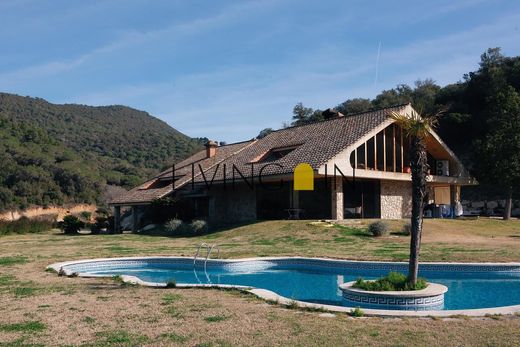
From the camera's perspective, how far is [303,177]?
2758 centimetres

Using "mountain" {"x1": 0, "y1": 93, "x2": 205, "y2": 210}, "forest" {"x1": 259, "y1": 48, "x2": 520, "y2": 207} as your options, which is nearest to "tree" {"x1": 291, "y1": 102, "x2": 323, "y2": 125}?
"forest" {"x1": 259, "y1": 48, "x2": 520, "y2": 207}

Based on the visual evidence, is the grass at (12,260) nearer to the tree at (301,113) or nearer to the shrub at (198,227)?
the shrub at (198,227)

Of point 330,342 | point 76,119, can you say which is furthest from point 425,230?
point 76,119

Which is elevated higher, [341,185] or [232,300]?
[341,185]

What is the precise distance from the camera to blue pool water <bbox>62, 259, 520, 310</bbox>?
38.7ft

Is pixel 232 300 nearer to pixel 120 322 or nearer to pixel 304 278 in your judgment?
pixel 120 322

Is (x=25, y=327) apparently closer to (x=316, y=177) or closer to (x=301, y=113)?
(x=316, y=177)

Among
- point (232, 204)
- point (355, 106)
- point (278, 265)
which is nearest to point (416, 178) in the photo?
point (278, 265)

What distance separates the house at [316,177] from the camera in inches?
1105

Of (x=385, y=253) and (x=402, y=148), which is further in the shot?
(x=402, y=148)

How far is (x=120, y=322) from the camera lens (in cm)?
780

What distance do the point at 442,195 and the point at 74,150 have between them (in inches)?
2185

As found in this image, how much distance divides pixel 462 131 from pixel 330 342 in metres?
51.3

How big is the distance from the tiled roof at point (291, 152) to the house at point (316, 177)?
84 mm
